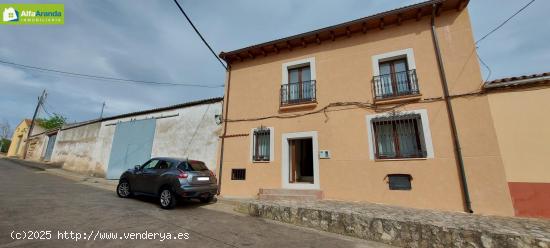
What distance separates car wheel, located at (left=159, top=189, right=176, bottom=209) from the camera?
6.34m

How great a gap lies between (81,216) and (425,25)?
37.0 feet

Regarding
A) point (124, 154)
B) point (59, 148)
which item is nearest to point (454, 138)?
point (124, 154)

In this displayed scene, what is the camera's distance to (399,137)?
7176mm

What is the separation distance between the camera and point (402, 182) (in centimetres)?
Result: 673

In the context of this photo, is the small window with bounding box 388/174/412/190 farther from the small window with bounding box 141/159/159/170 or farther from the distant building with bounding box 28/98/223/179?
the small window with bounding box 141/159/159/170

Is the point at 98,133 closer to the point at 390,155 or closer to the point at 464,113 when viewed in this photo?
the point at 390,155

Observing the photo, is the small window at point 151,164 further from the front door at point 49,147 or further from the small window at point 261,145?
the front door at point 49,147

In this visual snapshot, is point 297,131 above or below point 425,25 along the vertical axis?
below

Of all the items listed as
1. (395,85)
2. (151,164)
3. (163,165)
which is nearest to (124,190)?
(151,164)

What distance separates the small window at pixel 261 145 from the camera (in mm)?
9000

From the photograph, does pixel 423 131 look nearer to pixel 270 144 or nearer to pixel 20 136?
pixel 270 144

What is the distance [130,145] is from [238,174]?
8.09m

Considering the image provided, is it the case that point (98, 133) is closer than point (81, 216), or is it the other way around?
point (81, 216)

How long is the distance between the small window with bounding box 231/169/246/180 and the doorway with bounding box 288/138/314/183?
199 cm
